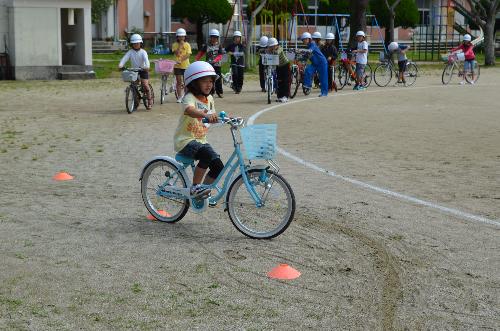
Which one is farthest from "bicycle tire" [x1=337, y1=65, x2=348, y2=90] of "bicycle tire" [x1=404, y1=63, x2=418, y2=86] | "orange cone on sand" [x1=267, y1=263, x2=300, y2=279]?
"orange cone on sand" [x1=267, y1=263, x2=300, y2=279]

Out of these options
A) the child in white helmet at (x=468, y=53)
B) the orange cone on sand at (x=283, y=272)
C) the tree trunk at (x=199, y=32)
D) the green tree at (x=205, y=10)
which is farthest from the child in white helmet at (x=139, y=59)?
the tree trunk at (x=199, y=32)

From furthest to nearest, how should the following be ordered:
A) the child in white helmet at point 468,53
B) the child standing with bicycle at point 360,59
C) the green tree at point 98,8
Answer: the green tree at point 98,8
the child in white helmet at point 468,53
the child standing with bicycle at point 360,59

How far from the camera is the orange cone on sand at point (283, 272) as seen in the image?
661 centimetres

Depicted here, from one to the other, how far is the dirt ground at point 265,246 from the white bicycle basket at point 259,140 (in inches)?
30.6

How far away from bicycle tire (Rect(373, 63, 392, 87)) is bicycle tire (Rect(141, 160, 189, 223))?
21596 mm

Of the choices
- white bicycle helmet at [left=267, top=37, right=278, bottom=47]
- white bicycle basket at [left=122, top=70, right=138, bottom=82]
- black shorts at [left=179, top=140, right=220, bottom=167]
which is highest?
white bicycle helmet at [left=267, top=37, right=278, bottom=47]

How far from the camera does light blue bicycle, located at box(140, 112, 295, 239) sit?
750 cm

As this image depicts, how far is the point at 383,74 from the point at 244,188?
22.4m

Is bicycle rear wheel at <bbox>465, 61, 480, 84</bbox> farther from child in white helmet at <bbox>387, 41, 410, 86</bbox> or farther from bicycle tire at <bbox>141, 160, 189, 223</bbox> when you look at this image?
bicycle tire at <bbox>141, 160, 189, 223</bbox>

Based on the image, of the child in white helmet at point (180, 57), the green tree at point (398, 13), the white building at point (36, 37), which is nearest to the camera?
the child in white helmet at point (180, 57)

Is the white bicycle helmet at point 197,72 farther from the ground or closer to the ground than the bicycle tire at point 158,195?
farther from the ground

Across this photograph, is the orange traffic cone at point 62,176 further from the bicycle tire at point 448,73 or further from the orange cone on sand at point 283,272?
the bicycle tire at point 448,73

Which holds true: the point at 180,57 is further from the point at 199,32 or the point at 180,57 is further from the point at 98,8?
the point at 199,32

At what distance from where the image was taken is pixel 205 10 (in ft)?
190
